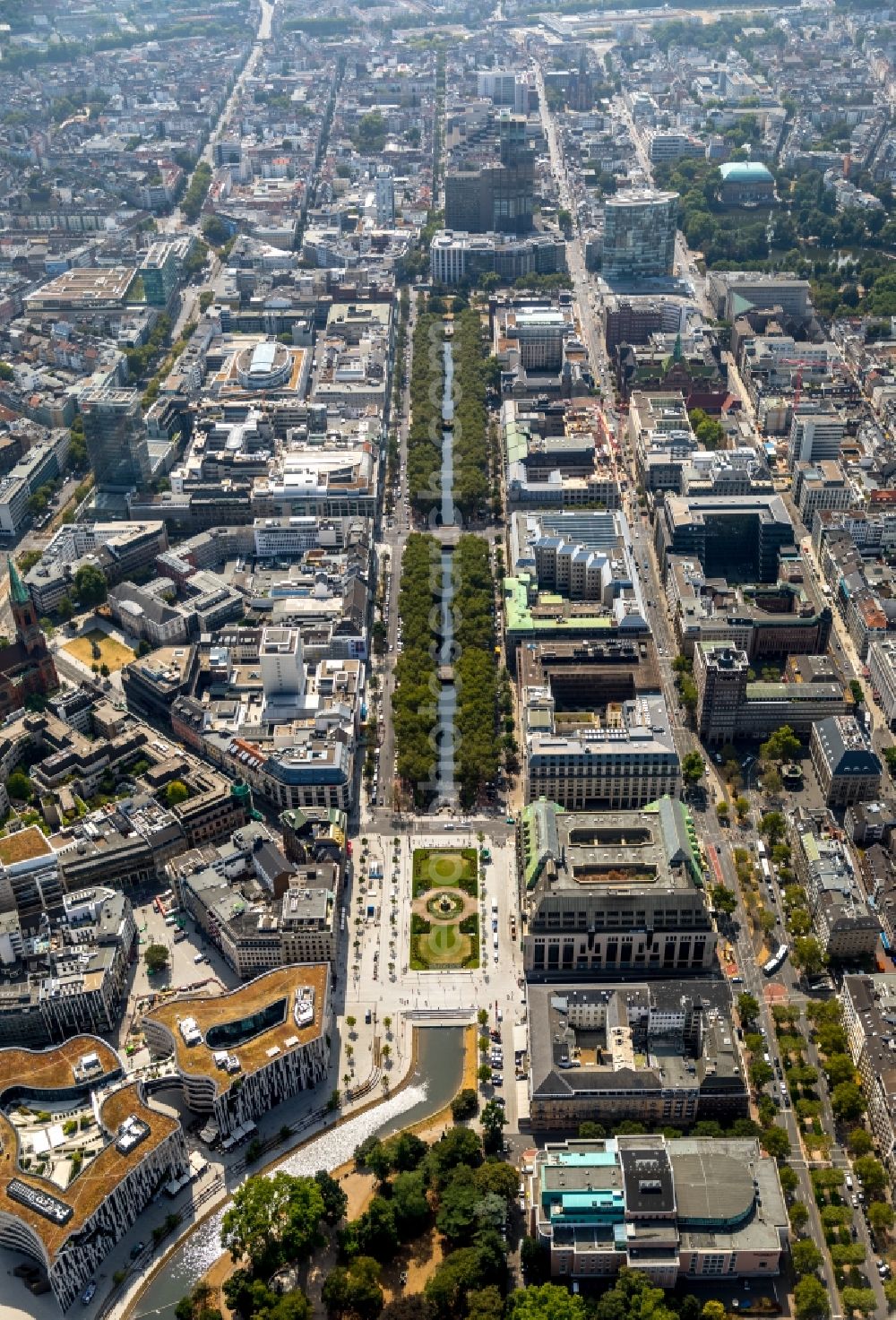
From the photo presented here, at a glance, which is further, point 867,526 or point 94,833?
point 867,526

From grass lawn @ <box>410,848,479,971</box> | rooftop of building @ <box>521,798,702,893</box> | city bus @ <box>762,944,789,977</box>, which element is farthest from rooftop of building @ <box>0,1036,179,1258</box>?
city bus @ <box>762,944,789,977</box>

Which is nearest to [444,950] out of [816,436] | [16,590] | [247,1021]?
[247,1021]

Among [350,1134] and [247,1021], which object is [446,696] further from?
[350,1134]

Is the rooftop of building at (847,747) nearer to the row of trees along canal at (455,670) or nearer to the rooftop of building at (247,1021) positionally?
the row of trees along canal at (455,670)

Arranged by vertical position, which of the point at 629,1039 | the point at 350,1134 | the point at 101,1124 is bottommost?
the point at 350,1134

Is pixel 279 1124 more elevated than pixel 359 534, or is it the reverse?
pixel 359 534

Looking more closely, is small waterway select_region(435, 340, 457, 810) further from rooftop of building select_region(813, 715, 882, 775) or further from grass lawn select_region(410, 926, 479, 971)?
rooftop of building select_region(813, 715, 882, 775)

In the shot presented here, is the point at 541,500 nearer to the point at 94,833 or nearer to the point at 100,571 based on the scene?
the point at 100,571

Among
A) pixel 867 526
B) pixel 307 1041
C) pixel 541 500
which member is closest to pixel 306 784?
pixel 307 1041
